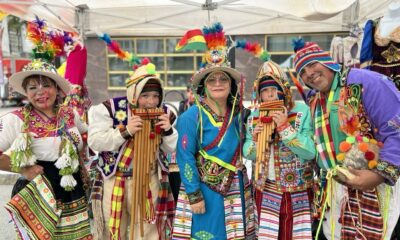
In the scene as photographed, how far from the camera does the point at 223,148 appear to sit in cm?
270

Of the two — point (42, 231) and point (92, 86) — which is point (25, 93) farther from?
point (92, 86)

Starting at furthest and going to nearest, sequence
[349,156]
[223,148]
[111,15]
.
→ [111,15], [223,148], [349,156]

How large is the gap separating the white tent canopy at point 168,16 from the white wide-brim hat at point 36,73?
207 centimetres

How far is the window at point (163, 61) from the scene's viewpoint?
1312 cm

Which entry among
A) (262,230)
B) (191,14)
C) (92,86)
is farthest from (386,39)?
(92,86)

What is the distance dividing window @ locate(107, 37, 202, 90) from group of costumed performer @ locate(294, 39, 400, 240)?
1087cm

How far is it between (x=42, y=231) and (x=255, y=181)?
168cm

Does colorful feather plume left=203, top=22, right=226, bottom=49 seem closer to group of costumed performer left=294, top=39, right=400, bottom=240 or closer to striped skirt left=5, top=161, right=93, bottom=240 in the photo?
group of costumed performer left=294, top=39, right=400, bottom=240

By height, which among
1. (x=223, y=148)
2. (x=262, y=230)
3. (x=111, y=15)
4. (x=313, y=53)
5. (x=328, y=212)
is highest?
(x=111, y=15)

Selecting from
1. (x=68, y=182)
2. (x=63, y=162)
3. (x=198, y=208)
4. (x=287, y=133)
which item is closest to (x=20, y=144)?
(x=63, y=162)

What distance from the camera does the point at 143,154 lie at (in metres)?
2.61

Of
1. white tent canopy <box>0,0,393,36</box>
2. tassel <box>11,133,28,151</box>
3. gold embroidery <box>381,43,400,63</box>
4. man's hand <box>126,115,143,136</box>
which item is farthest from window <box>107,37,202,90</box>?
tassel <box>11,133,28,151</box>

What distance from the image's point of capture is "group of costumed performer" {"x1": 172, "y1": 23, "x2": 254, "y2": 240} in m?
2.71

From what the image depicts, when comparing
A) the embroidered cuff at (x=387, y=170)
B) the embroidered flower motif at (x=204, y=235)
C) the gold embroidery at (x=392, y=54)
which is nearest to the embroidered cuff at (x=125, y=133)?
the embroidered flower motif at (x=204, y=235)
